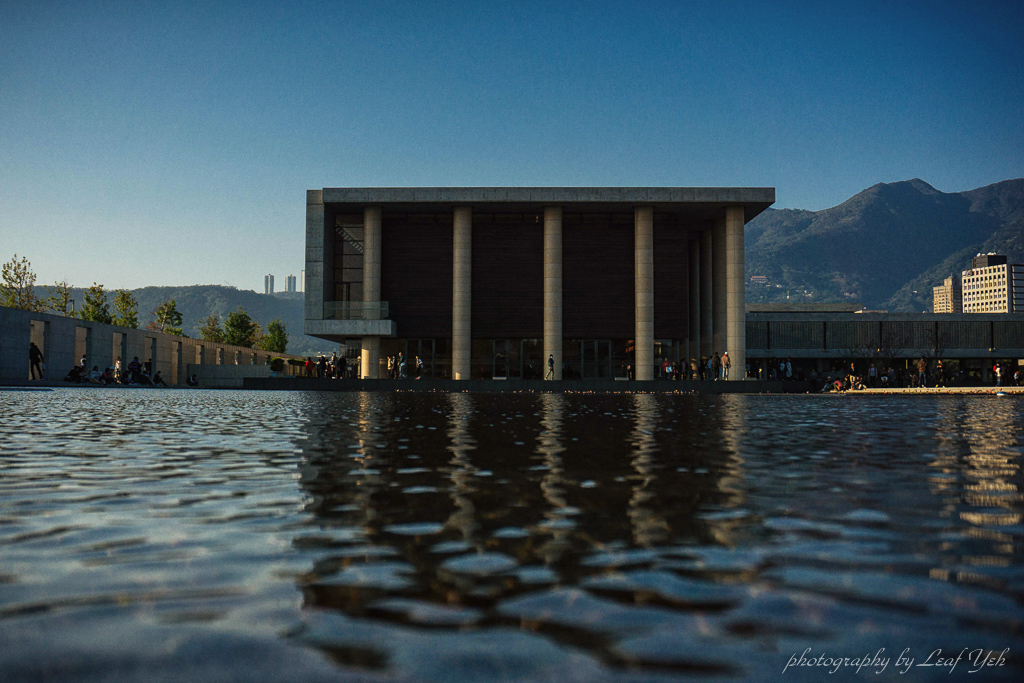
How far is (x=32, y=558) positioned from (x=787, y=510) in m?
3.78

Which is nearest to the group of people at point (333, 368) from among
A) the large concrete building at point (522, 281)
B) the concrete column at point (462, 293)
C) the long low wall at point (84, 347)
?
the large concrete building at point (522, 281)

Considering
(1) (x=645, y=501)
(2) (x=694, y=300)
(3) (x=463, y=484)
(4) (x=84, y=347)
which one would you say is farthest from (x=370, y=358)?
(1) (x=645, y=501)

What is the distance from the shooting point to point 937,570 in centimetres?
295

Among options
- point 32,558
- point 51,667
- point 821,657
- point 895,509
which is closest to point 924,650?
point 821,657

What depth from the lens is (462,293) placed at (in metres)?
48.9

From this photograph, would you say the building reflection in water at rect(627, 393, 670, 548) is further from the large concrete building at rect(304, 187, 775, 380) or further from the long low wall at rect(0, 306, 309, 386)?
the large concrete building at rect(304, 187, 775, 380)

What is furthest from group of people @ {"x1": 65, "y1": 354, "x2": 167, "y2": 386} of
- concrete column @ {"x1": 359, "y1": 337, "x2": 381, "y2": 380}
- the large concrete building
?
concrete column @ {"x1": 359, "y1": 337, "x2": 381, "y2": 380}

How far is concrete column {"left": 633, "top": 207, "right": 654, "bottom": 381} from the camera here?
1886 inches

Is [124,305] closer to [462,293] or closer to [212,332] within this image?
[212,332]

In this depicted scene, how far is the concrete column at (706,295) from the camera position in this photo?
174ft

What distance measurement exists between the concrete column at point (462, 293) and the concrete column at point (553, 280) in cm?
493

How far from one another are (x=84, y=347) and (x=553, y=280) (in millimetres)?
28931

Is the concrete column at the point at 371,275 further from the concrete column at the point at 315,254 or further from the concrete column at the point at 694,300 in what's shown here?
the concrete column at the point at 694,300

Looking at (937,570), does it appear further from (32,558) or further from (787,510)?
(32,558)
